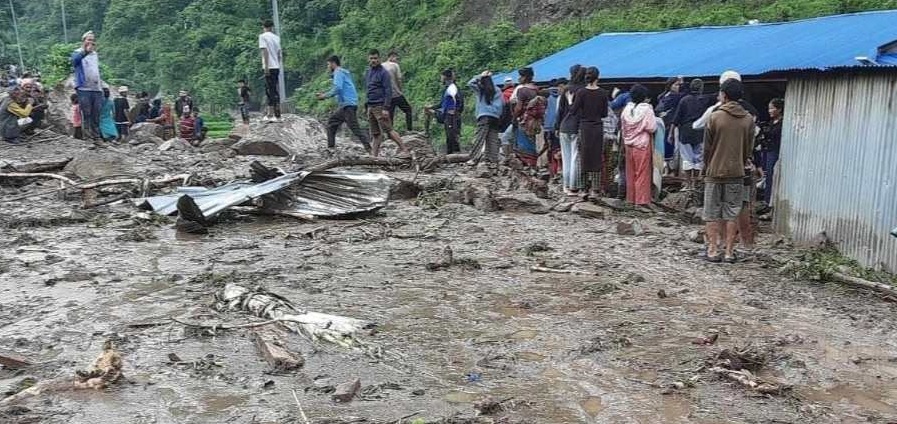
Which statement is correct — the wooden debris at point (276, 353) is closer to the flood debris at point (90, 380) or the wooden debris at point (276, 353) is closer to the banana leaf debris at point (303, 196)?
the flood debris at point (90, 380)

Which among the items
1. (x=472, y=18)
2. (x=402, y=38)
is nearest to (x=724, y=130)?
(x=472, y=18)

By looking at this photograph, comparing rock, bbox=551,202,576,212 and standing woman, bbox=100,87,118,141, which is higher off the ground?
standing woman, bbox=100,87,118,141

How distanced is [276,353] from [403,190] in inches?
247

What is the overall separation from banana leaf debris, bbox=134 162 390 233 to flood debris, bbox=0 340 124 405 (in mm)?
4699

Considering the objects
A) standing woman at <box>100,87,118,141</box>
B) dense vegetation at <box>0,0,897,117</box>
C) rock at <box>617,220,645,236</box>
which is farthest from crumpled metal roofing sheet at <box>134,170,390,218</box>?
dense vegetation at <box>0,0,897,117</box>

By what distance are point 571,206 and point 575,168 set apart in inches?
34.8

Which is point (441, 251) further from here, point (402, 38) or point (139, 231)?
point (402, 38)

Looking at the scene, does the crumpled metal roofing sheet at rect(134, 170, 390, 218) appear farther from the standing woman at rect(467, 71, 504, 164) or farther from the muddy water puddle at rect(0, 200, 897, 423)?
the standing woman at rect(467, 71, 504, 164)

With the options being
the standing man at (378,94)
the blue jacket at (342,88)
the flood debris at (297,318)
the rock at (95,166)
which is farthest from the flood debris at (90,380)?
the blue jacket at (342,88)

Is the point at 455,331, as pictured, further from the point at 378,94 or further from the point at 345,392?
the point at 378,94

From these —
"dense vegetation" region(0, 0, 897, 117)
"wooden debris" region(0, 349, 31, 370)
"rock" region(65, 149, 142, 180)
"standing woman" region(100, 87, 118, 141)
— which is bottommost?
"wooden debris" region(0, 349, 31, 370)

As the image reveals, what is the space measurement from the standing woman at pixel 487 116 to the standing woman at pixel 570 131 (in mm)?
2323

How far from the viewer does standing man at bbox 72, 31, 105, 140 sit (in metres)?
13.4

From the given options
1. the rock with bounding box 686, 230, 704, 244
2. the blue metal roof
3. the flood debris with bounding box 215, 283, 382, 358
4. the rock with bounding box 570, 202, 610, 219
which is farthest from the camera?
the rock with bounding box 570, 202, 610, 219
